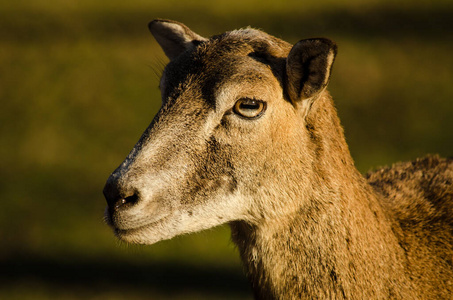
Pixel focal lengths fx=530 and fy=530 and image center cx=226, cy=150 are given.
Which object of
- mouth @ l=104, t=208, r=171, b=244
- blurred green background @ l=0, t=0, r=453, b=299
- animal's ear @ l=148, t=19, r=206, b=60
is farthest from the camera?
blurred green background @ l=0, t=0, r=453, b=299

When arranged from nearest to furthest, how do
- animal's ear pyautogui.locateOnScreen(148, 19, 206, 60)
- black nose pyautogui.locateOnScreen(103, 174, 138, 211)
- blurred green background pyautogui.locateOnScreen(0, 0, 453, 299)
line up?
black nose pyautogui.locateOnScreen(103, 174, 138, 211) < animal's ear pyautogui.locateOnScreen(148, 19, 206, 60) < blurred green background pyautogui.locateOnScreen(0, 0, 453, 299)

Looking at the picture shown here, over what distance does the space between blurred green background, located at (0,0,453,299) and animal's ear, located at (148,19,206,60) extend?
11.4ft

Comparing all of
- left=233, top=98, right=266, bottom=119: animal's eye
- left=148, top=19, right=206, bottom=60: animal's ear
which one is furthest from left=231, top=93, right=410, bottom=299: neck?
left=148, top=19, right=206, bottom=60: animal's ear

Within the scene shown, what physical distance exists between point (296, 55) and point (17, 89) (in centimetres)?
1153

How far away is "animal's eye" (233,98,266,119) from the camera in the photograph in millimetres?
3426

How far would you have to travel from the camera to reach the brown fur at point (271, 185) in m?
3.36

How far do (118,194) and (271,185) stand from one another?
0.99 m

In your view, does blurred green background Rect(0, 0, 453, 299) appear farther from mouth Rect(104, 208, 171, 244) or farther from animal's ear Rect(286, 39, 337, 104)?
animal's ear Rect(286, 39, 337, 104)

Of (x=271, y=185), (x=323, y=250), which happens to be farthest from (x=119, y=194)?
(x=323, y=250)

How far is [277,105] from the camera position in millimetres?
3512

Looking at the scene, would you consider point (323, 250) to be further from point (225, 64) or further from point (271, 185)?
point (225, 64)

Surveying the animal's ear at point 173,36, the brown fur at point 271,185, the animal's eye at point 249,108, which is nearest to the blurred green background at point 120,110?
the animal's ear at point 173,36

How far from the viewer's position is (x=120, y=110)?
12422mm

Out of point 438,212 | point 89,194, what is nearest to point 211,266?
point 89,194
